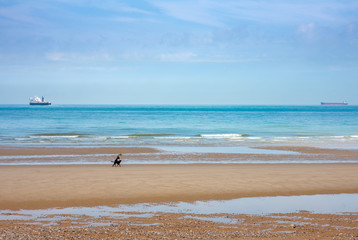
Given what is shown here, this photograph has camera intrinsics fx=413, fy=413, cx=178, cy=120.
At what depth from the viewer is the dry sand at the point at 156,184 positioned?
12594 mm

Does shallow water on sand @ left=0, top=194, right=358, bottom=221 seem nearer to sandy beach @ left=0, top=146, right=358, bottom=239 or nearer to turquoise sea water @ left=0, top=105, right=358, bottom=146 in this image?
sandy beach @ left=0, top=146, right=358, bottom=239

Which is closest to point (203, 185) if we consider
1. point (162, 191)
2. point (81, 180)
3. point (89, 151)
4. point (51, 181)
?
point (162, 191)

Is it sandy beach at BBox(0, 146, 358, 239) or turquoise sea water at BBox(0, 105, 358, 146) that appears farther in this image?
turquoise sea water at BBox(0, 105, 358, 146)

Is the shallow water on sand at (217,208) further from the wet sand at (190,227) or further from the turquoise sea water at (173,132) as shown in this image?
the turquoise sea water at (173,132)

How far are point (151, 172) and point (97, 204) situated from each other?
5495 mm

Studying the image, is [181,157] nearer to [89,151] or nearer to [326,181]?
[89,151]

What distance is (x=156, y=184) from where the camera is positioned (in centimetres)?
1459

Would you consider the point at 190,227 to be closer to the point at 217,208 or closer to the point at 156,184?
the point at 217,208

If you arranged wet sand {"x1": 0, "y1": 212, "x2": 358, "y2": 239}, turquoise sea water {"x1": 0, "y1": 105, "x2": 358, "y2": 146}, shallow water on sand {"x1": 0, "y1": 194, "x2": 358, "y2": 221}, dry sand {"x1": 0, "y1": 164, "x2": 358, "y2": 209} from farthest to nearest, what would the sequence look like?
turquoise sea water {"x1": 0, "y1": 105, "x2": 358, "y2": 146}
dry sand {"x1": 0, "y1": 164, "x2": 358, "y2": 209}
shallow water on sand {"x1": 0, "y1": 194, "x2": 358, "y2": 221}
wet sand {"x1": 0, "y1": 212, "x2": 358, "y2": 239}

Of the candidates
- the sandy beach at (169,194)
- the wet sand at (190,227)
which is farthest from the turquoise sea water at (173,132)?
the wet sand at (190,227)

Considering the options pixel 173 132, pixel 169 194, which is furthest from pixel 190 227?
pixel 173 132

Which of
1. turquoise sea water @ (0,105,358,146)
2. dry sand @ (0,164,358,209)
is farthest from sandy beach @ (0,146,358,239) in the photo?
turquoise sea water @ (0,105,358,146)

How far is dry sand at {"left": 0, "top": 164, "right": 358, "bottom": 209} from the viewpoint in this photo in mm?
12594

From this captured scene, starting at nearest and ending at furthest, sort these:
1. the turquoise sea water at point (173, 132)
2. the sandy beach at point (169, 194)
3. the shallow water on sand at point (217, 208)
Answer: the sandy beach at point (169, 194) < the shallow water on sand at point (217, 208) < the turquoise sea water at point (173, 132)
